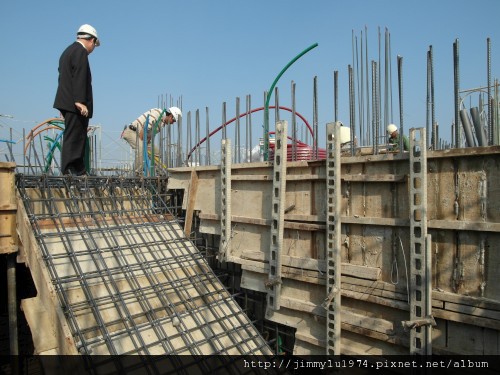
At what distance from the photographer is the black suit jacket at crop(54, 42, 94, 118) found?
249 inches

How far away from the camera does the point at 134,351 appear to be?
460 cm

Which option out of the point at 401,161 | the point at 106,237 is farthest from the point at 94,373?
the point at 401,161

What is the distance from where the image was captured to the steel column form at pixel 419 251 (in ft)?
12.9

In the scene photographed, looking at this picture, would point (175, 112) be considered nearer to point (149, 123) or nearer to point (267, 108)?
point (149, 123)

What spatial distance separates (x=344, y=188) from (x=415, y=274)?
141 cm

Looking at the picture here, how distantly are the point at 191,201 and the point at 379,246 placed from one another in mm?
3834

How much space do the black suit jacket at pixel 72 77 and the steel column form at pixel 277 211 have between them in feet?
12.5

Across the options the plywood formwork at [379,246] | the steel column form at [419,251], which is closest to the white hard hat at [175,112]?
the plywood formwork at [379,246]

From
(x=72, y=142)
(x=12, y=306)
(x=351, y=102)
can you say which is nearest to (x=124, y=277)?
(x=12, y=306)

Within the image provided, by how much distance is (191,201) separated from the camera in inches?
Result: 274

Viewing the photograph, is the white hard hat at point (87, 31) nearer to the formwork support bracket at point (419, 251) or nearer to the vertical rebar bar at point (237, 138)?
the vertical rebar bar at point (237, 138)

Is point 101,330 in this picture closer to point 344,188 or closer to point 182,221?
point 182,221

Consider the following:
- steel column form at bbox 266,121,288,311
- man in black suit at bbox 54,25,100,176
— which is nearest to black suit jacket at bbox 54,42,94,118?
man in black suit at bbox 54,25,100,176

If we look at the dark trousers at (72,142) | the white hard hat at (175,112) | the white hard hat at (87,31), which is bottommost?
the dark trousers at (72,142)
